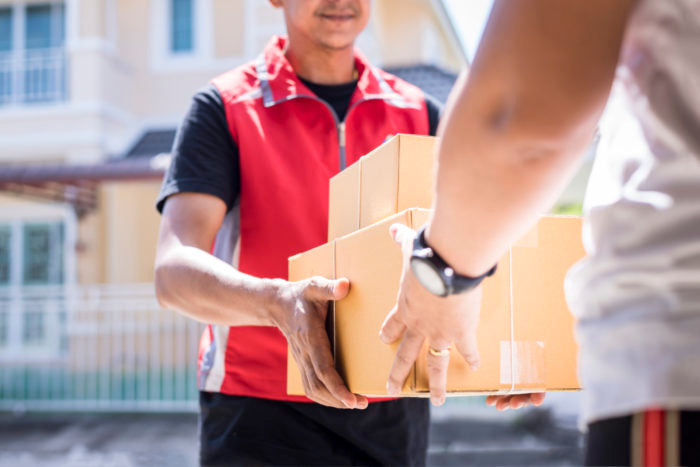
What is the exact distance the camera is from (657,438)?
72cm

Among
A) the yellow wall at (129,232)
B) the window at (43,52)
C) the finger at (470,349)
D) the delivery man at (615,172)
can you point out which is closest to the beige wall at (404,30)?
the yellow wall at (129,232)

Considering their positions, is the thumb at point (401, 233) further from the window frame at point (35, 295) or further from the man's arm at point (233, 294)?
the window frame at point (35, 295)

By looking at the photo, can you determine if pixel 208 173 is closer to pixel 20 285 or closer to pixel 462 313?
pixel 462 313

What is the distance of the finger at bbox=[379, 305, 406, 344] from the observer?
111cm

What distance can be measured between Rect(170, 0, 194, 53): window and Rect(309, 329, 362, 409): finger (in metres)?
10.9

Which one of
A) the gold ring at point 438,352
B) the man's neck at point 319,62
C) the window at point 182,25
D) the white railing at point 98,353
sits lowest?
the white railing at point 98,353

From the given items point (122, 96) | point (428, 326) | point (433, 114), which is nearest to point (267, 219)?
point (433, 114)

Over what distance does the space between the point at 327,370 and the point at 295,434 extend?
0.43 meters

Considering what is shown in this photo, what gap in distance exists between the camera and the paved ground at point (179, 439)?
6.00 meters

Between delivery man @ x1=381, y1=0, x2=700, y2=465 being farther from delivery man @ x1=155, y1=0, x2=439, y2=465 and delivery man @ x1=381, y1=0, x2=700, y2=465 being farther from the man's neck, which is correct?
the man's neck

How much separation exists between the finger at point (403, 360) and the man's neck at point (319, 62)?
979mm

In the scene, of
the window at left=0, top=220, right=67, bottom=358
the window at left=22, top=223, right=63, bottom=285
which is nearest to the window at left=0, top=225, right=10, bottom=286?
the window at left=0, top=220, right=67, bottom=358

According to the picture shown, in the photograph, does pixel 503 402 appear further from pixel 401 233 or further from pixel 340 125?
pixel 340 125

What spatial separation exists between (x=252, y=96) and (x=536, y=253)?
2.68 ft
